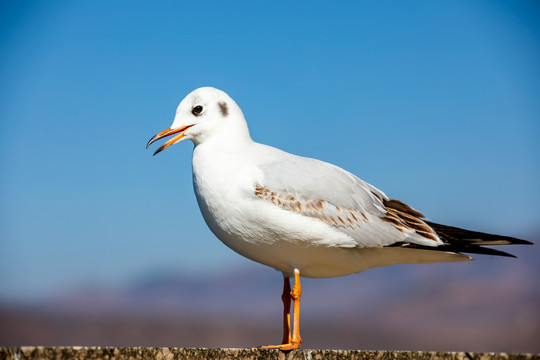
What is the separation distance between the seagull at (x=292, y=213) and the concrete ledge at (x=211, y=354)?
0.68 m

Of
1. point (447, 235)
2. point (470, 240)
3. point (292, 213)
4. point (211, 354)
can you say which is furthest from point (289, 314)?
point (470, 240)

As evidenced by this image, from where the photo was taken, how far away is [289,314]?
7.02 m

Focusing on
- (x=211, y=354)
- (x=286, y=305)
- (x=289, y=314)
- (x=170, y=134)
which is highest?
(x=170, y=134)

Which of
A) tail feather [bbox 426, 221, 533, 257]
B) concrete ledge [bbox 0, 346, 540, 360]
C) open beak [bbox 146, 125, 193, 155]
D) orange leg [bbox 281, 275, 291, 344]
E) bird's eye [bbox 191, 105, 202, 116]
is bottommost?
concrete ledge [bbox 0, 346, 540, 360]

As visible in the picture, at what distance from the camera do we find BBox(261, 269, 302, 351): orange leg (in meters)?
6.19

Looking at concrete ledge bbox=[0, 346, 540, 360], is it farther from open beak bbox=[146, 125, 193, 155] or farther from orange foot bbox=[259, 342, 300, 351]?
open beak bbox=[146, 125, 193, 155]

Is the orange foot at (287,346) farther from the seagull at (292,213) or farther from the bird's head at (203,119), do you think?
the bird's head at (203,119)

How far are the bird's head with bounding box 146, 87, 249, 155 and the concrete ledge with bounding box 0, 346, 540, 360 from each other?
2606 millimetres

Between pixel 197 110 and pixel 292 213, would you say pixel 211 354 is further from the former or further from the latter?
pixel 197 110

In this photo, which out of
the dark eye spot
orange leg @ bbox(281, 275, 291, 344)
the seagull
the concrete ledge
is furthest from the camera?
the dark eye spot

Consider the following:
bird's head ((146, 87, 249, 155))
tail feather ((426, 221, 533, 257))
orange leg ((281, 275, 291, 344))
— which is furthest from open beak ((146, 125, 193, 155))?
tail feather ((426, 221, 533, 257))

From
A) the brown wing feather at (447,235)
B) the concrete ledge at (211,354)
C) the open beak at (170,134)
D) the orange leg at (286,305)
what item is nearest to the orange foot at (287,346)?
the concrete ledge at (211,354)

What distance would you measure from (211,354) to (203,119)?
9.28ft

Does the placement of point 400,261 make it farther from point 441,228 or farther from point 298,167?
point 298,167
